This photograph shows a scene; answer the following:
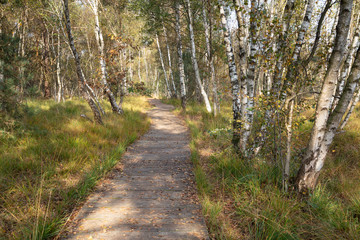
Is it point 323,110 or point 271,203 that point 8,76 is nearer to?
point 271,203

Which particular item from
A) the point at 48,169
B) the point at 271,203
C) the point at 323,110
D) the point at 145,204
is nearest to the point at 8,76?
the point at 48,169

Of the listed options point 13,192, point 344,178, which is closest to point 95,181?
point 13,192

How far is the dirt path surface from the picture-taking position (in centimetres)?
268

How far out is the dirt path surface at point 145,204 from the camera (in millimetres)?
2676

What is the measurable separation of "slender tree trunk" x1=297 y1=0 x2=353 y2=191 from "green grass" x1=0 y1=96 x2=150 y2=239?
3.60 metres

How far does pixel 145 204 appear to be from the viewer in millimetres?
3363

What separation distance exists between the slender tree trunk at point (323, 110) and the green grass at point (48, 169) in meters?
A: 3.60

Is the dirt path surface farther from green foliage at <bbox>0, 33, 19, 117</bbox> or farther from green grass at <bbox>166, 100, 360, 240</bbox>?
green foliage at <bbox>0, 33, 19, 117</bbox>

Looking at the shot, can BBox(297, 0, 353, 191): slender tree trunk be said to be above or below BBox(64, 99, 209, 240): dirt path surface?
above

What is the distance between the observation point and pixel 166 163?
204 inches

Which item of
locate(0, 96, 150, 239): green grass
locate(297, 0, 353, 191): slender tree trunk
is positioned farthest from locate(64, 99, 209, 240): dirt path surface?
locate(297, 0, 353, 191): slender tree trunk

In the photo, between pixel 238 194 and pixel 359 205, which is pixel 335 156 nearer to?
pixel 359 205

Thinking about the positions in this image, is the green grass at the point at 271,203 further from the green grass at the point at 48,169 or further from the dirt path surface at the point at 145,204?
the green grass at the point at 48,169

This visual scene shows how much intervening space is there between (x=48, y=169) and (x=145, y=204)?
202 centimetres
